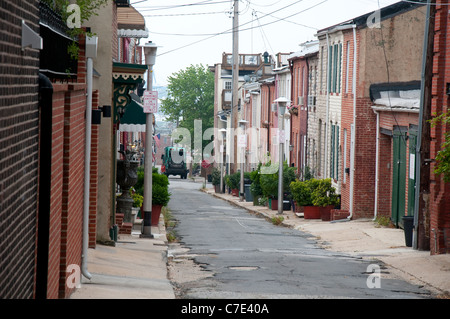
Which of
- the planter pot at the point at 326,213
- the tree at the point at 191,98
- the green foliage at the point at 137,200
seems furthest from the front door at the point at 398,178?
the tree at the point at 191,98

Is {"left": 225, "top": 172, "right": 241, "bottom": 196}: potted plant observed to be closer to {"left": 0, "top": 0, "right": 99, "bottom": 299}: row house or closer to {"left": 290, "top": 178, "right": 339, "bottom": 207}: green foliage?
{"left": 290, "top": 178, "right": 339, "bottom": 207}: green foliage

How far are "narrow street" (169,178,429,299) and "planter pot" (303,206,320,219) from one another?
5.61 m

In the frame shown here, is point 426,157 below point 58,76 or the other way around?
below

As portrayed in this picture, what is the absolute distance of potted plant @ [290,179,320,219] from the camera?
29250 millimetres

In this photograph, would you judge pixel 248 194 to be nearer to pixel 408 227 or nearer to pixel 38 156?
pixel 408 227

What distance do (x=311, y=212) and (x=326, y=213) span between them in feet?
1.90

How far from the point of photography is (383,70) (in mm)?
27312

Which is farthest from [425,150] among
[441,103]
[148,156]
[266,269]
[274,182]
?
[274,182]

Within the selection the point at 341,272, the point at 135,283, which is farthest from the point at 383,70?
the point at 135,283

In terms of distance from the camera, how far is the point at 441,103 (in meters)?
17.4

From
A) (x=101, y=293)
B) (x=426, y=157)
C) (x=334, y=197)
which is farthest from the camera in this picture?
(x=334, y=197)
